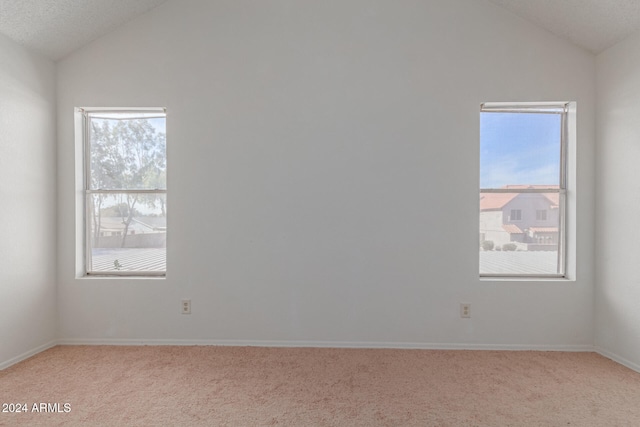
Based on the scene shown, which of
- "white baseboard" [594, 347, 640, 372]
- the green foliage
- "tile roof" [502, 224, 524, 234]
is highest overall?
the green foliage

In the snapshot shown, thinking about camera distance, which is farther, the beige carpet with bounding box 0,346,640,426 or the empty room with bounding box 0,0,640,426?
the empty room with bounding box 0,0,640,426

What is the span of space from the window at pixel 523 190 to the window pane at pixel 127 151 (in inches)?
119

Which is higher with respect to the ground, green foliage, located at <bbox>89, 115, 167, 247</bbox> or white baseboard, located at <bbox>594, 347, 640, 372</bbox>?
green foliage, located at <bbox>89, 115, 167, 247</bbox>

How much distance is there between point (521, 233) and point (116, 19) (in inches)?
163

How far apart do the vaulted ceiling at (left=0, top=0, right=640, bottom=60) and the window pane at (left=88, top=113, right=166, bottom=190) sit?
68cm

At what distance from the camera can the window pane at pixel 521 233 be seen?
2.89 meters

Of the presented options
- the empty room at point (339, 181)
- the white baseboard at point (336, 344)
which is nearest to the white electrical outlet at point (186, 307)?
the empty room at point (339, 181)

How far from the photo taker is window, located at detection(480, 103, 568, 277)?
2.88 m

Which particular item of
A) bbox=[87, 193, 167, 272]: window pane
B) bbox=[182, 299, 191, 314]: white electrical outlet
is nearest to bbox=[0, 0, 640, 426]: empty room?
bbox=[182, 299, 191, 314]: white electrical outlet

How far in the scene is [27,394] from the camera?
211cm

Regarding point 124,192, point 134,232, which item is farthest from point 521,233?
point 124,192

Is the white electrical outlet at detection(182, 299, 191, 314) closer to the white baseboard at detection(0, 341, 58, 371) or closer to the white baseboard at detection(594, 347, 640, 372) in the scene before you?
the white baseboard at detection(0, 341, 58, 371)

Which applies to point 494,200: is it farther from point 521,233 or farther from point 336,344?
point 336,344

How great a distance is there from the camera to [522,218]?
2.89m
